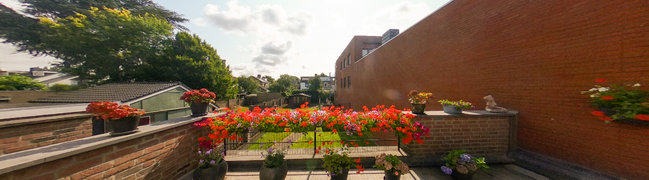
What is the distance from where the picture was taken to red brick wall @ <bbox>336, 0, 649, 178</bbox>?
9.16ft

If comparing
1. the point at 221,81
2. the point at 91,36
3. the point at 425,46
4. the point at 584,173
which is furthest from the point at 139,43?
the point at 584,173

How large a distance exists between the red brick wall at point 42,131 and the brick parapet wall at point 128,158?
4994 millimetres

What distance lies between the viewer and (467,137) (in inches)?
158

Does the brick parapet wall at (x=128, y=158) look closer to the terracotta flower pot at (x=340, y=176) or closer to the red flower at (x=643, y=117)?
the terracotta flower pot at (x=340, y=176)

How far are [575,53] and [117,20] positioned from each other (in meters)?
25.6

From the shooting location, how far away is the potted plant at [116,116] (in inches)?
94.6

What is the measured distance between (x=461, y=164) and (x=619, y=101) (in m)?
2.52

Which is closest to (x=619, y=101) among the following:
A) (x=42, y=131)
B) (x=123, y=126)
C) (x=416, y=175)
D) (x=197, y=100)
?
(x=416, y=175)

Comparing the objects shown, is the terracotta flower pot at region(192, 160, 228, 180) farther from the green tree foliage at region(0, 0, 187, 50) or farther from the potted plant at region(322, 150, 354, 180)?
the green tree foliage at region(0, 0, 187, 50)

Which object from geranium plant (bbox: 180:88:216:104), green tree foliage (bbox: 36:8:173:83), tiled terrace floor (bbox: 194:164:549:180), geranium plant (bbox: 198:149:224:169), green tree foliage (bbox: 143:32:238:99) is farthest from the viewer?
green tree foliage (bbox: 143:32:238:99)

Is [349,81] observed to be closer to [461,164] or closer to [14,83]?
[461,164]

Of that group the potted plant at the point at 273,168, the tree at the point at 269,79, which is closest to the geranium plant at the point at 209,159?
the potted plant at the point at 273,168

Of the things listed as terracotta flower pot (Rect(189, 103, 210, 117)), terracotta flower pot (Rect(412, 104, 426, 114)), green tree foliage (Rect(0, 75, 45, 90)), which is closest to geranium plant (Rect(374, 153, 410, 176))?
terracotta flower pot (Rect(412, 104, 426, 114))

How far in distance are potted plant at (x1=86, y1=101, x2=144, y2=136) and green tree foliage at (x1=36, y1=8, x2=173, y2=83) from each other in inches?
725
